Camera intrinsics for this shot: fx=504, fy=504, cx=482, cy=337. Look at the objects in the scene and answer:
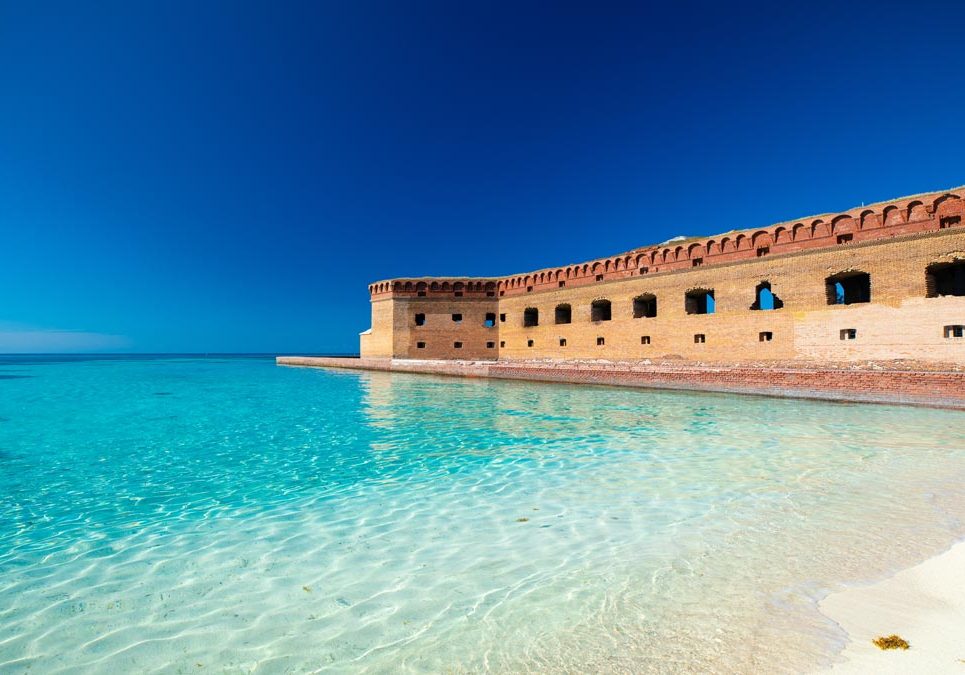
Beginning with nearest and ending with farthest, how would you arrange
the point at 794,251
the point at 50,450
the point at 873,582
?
the point at 873,582, the point at 50,450, the point at 794,251

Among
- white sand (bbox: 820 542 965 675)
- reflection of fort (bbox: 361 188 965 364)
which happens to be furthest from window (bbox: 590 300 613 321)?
white sand (bbox: 820 542 965 675)

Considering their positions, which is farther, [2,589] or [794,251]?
[794,251]

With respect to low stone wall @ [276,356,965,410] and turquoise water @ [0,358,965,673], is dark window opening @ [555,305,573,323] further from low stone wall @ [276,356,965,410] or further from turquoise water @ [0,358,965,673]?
turquoise water @ [0,358,965,673]

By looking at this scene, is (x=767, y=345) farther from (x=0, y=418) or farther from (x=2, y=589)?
(x=0, y=418)

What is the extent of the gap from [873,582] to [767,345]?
560 inches

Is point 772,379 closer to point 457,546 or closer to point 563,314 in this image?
point 563,314

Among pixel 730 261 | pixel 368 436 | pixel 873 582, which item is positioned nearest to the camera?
pixel 873 582

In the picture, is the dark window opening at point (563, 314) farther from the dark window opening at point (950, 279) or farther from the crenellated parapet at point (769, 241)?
the dark window opening at point (950, 279)

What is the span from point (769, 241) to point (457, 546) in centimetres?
1589

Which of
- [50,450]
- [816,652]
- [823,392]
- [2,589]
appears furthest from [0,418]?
[823,392]

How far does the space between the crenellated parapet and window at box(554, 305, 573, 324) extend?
38.2 inches

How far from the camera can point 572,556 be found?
10.1ft

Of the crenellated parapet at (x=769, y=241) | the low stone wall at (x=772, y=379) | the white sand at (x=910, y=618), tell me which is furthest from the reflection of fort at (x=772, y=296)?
the white sand at (x=910, y=618)

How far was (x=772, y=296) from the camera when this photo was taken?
15.7 m
